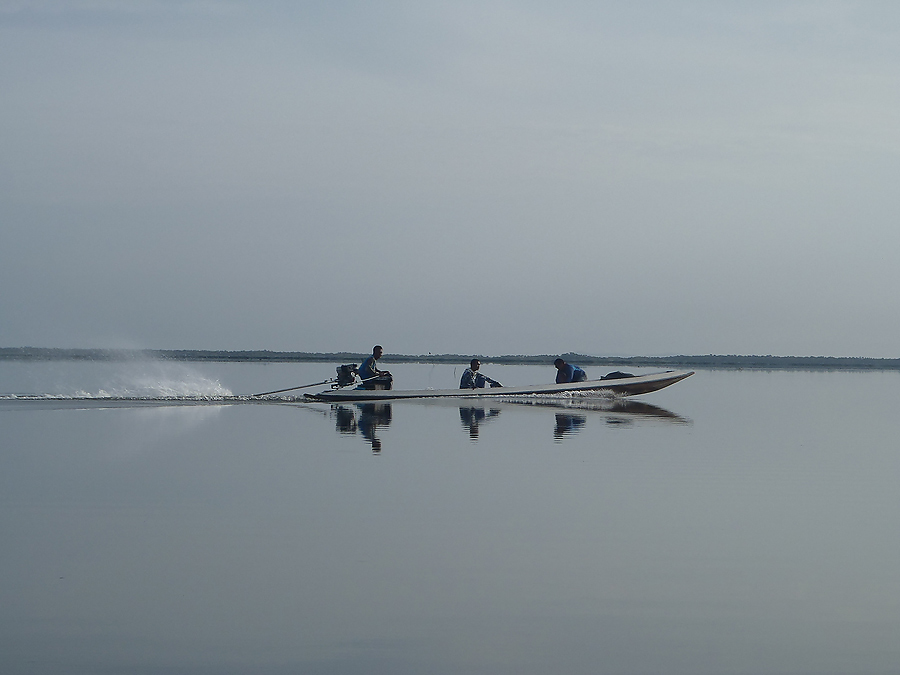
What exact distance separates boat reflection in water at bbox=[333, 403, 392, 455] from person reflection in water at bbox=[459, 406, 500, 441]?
1968mm

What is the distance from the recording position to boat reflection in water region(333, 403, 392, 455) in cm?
2044

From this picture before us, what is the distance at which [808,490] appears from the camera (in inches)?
517

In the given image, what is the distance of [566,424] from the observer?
23609 millimetres

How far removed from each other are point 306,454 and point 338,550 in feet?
25.2

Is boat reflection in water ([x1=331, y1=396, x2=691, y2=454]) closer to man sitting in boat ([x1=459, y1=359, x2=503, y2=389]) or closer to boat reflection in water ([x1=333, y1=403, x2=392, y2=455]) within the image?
boat reflection in water ([x1=333, y1=403, x2=392, y2=455])

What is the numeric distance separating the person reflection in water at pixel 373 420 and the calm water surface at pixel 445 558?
1000mm

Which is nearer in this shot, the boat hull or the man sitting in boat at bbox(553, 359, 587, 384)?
the boat hull

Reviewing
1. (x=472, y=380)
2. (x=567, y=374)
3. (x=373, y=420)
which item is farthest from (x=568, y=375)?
(x=373, y=420)

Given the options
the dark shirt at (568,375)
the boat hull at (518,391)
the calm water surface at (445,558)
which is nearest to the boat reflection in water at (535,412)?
the boat hull at (518,391)

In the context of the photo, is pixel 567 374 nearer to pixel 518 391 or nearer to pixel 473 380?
pixel 518 391

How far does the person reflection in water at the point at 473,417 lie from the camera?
71.0 ft

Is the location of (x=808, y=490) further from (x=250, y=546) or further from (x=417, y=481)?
(x=250, y=546)

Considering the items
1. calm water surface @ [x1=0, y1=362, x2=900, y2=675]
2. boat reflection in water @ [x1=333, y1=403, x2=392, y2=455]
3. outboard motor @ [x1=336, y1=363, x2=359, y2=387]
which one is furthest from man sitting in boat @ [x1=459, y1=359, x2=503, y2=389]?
calm water surface @ [x1=0, y1=362, x2=900, y2=675]

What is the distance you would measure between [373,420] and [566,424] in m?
5.04
